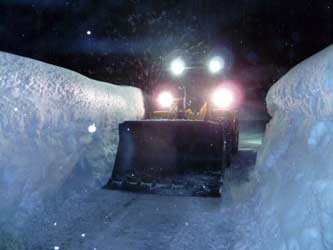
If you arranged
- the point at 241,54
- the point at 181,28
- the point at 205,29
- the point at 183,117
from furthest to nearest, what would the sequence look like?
1. the point at 241,54
2. the point at 205,29
3. the point at 181,28
4. the point at 183,117

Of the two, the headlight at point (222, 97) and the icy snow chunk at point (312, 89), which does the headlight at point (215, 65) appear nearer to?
the headlight at point (222, 97)

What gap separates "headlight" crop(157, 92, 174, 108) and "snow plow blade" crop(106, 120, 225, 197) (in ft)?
5.92

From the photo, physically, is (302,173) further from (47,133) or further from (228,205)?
(47,133)

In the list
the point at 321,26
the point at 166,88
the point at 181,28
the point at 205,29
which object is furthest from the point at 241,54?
the point at 166,88

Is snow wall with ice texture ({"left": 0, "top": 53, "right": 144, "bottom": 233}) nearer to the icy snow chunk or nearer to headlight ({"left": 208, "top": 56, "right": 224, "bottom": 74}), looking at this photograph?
headlight ({"left": 208, "top": 56, "right": 224, "bottom": 74})

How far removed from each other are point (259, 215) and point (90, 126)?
365 centimetres

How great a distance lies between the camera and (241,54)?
3412 cm

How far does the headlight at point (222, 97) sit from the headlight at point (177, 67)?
109cm

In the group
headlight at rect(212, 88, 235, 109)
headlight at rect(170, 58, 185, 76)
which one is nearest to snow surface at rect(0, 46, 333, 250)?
headlight at rect(212, 88, 235, 109)

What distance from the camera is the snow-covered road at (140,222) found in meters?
3.87

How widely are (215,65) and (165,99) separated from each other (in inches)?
63.4

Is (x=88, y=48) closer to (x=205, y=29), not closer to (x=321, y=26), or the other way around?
(x=205, y=29)

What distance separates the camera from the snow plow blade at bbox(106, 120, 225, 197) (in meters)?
5.81

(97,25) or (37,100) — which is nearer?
(37,100)
